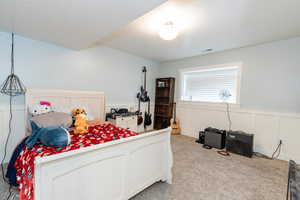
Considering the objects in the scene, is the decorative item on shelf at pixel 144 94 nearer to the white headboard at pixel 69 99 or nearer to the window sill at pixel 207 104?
the window sill at pixel 207 104

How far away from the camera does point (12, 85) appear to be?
90.4 inches

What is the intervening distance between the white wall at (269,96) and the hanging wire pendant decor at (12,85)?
4.22m

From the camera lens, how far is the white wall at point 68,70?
233cm

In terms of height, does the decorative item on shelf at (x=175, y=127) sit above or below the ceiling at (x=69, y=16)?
below

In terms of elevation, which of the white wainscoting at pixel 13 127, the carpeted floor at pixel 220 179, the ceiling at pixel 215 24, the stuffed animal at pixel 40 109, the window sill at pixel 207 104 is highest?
the ceiling at pixel 215 24

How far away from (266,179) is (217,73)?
8.22ft

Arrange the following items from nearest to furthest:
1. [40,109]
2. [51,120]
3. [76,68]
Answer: [51,120] < [40,109] < [76,68]

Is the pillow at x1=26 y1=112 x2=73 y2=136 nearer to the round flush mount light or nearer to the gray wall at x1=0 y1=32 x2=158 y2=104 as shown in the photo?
the gray wall at x1=0 y1=32 x2=158 y2=104

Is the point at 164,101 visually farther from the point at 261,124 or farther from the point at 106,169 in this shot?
the point at 106,169

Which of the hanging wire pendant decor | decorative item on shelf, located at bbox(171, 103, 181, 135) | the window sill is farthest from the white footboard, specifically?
decorative item on shelf, located at bbox(171, 103, 181, 135)

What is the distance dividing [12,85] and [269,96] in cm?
489

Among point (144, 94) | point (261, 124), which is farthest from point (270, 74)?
point (144, 94)

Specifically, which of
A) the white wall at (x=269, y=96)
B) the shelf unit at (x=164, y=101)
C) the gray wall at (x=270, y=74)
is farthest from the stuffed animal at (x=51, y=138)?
the gray wall at (x=270, y=74)

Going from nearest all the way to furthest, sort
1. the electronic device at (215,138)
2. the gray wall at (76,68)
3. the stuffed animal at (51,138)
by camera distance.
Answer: the stuffed animal at (51,138)
the gray wall at (76,68)
the electronic device at (215,138)
